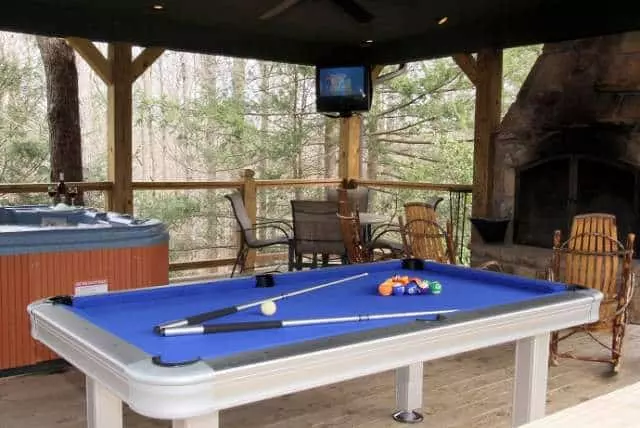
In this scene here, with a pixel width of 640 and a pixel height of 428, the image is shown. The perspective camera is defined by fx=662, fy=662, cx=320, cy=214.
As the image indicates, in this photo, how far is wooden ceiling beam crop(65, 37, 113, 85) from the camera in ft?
19.6

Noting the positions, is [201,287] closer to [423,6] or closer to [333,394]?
[333,394]

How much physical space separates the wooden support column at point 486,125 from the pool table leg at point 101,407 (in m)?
4.88

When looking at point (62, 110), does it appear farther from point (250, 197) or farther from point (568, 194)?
Answer: point (568, 194)

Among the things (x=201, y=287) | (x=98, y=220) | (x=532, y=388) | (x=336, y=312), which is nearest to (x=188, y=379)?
(x=336, y=312)

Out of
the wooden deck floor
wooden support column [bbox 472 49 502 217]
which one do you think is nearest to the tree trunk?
the wooden deck floor

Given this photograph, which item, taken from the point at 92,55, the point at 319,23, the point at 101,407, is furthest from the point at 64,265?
the point at 319,23

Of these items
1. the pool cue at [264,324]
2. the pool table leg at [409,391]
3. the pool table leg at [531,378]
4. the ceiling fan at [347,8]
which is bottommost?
the pool table leg at [409,391]

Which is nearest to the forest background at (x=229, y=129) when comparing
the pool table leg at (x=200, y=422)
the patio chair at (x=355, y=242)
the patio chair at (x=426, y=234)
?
the patio chair at (x=355, y=242)

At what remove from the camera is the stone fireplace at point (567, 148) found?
18.4ft

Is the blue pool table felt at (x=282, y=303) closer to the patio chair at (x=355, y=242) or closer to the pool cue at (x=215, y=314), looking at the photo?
the pool cue at (x=215, y=314)

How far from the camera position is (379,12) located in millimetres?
5977

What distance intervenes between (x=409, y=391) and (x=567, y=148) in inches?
139

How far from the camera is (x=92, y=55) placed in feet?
19.9

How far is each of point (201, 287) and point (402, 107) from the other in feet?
30.8
